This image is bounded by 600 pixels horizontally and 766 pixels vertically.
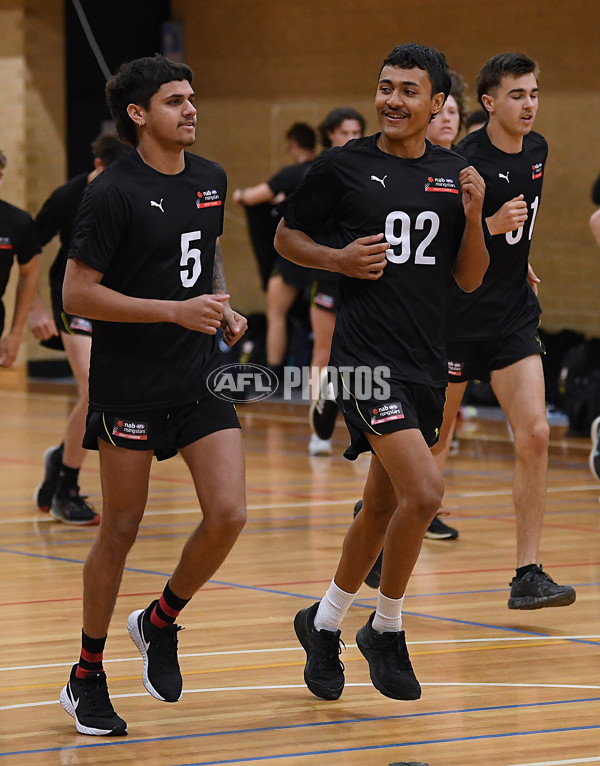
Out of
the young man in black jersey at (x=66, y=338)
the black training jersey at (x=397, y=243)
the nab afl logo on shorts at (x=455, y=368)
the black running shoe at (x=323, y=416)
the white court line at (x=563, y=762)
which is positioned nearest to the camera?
the white court line at (x=563, y=762)

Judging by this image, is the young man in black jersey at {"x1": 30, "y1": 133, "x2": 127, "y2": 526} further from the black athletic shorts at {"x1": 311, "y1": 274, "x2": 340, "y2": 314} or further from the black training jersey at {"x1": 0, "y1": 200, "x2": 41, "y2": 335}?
the black athletic shorts at {"x1": 311, "y1": 274, "x2": 340, "y2": 314}

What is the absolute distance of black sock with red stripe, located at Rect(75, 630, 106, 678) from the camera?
434 cm

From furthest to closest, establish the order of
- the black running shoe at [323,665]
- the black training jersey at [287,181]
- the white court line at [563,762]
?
1. the black training jersey at [287,181]
2. the black running shoe at [323,665]
3. the white court line at [563,762]

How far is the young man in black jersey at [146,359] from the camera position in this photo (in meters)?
4.28

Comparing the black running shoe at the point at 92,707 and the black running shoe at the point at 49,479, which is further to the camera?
the black running shoe at the point at 49,479

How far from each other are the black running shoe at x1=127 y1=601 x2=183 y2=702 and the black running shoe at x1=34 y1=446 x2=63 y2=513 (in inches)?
141

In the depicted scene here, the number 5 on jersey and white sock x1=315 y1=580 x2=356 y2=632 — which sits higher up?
the number 5 on jersey

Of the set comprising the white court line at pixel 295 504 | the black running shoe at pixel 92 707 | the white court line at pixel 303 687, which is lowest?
the white court line at pixel 295 504

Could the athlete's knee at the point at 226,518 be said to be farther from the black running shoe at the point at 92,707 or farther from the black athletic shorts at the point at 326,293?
the black athletic shorts at the point at 326,293

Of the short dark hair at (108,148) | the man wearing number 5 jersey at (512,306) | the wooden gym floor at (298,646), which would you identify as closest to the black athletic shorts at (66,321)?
the short dark hair at (108,148)

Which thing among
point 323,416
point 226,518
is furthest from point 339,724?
point 323,416

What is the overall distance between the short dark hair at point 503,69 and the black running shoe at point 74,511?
3180 mm

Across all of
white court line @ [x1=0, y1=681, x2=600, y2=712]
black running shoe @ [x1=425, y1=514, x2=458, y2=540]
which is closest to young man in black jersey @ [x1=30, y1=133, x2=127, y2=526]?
black running shoe @ [x1=425, y1=514, x2=458, y2=540]

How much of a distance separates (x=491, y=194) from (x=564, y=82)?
757 centimetres
